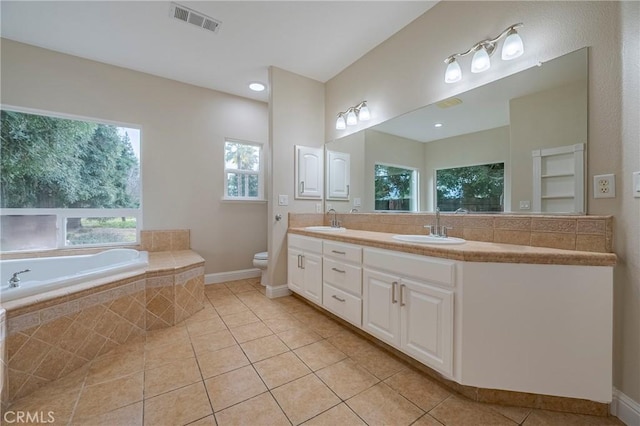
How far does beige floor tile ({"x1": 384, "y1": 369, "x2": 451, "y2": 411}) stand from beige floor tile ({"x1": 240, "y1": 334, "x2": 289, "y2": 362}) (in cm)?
79

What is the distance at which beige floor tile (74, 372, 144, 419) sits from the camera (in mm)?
1279

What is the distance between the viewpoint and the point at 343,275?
2.07 metres

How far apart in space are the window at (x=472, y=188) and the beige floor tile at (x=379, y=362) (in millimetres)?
1188

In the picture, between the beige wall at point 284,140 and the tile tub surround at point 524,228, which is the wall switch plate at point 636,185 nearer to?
the tile tub surround at point 524,228

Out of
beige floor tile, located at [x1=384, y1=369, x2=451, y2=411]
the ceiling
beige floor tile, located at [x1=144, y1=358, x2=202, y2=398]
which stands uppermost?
the ceiling

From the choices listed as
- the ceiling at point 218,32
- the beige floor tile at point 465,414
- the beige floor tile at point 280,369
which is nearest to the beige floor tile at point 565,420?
the beige floor tile at point 465,414

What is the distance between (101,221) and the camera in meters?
2.83

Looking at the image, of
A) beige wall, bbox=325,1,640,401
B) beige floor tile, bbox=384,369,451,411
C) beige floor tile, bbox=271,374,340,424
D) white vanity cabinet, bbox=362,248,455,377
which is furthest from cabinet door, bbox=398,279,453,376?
beige wall, bbox=325,1,640,401

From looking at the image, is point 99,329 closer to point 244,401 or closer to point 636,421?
point 244,401

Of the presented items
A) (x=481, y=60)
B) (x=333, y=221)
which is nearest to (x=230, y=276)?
(x=333, y=221)

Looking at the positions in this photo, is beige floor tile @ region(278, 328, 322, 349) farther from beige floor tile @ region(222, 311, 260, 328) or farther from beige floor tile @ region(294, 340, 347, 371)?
beige floor tile @ region(222, 311, 260, 328)

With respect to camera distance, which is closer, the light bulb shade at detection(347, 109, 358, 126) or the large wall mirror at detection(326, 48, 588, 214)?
the large wall mirror at detection(326, 48, 588, 214)

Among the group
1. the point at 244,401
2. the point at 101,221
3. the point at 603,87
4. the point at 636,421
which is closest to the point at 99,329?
the point at 244,401

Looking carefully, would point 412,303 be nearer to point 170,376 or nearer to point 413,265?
point 413,265
